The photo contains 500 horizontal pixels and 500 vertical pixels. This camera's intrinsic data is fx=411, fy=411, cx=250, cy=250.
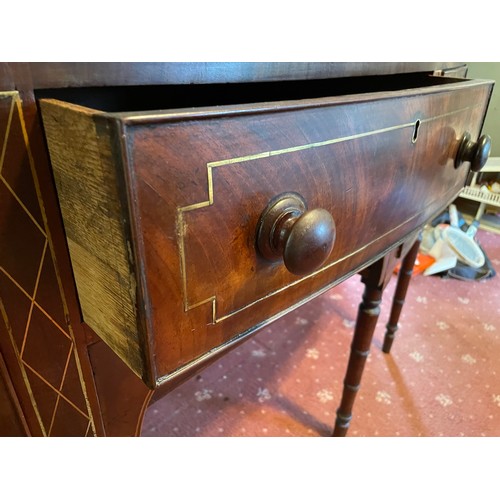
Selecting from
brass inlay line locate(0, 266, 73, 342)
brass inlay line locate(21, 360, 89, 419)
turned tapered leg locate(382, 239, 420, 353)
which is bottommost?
turned tapered leg locate(382, 239, 420, 353)

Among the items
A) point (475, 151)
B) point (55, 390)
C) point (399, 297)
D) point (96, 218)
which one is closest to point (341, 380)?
point (399, 297)

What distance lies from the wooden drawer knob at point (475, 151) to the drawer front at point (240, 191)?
0.41ft

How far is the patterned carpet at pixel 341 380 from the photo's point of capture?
1066mm

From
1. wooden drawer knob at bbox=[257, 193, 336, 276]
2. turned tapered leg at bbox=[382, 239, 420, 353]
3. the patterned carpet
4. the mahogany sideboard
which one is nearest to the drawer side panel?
the mahogany sideboard

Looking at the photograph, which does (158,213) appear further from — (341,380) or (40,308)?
(341,380)

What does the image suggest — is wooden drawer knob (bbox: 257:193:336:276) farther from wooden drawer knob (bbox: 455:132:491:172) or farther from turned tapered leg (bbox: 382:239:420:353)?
turned tapered leg (bbox: 382:239:420:353)

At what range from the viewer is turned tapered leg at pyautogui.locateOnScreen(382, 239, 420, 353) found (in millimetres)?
1212

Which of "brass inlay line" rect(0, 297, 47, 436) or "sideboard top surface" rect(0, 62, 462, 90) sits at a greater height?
"sideboard top surface" rect(0, 62, 462, 90)

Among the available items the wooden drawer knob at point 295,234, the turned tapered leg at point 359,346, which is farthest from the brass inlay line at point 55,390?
the turned tapered leg at point 359,346

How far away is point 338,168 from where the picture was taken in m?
0.40

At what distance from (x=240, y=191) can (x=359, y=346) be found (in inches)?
26.0

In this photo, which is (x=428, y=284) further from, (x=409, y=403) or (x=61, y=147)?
(x=61, y=147)

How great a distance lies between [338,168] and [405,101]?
129 mm

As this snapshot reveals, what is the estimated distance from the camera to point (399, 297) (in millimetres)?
1271
